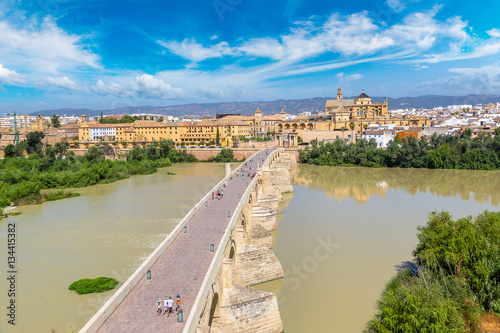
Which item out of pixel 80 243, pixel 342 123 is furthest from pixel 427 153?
pixel 80 243

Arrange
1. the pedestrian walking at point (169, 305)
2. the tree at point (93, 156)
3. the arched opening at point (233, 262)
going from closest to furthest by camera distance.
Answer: the pedestrian walking at point (169, 305) < the arched opening at point (233, 262) < the tree at point (93, 156)

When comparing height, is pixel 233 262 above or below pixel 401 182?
above

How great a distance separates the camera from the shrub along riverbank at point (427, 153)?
125 feet

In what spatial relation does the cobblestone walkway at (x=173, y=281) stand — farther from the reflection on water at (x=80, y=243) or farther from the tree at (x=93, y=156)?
the tree at (x=93, y=156)

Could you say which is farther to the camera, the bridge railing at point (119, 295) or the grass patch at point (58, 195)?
the grass patch at point (58, 195)

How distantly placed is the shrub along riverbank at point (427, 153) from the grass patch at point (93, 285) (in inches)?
1415

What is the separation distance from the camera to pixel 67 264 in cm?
1339

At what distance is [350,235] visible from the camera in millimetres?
16750

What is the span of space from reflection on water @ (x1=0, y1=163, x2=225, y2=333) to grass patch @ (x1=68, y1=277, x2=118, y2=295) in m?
0.19

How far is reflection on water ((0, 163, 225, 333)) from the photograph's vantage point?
10.4 meters

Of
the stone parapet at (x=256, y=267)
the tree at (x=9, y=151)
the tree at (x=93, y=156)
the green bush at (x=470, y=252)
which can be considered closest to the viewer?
the green bush at (x=470, y=252)

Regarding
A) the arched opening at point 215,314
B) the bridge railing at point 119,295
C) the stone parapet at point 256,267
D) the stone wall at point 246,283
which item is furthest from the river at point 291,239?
the bridge railing at point 119,295

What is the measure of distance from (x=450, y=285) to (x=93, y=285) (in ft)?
32.6

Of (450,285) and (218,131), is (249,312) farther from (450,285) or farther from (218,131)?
(218,131)
